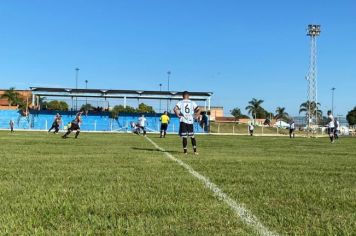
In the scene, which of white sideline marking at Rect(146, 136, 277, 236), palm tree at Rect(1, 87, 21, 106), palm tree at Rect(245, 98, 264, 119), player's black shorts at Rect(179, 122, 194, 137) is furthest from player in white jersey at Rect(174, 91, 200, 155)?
palm tree at Rect(245, 98, 264, 119)

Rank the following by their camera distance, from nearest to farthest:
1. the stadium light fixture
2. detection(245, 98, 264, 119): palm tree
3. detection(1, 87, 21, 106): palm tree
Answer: the stadium light fixture → detection(1, 87, 21, 106): palm tree → detection(245, 98, 264, 119): palm tree

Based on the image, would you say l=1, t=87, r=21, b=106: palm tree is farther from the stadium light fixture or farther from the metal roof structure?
the stadium light fixture

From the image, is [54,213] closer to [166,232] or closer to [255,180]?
[166,232]

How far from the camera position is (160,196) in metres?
6.59

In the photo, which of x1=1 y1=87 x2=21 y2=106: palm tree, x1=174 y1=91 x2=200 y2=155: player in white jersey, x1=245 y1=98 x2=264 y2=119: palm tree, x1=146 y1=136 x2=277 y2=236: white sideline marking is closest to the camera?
x1=146 y1=136 x2=277 y2=236: white sideline marking

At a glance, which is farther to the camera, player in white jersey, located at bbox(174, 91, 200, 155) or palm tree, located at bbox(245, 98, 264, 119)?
palm tree, located at bbox(245, 98, 264, 119)

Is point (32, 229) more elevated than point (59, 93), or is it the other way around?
point (59, 93)

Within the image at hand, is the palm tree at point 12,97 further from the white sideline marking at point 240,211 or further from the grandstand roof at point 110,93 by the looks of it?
the white sideline marking at point 240,211

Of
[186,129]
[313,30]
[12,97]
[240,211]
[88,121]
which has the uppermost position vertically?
[313,30]

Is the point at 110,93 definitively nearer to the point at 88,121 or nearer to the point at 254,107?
the point at 88,121

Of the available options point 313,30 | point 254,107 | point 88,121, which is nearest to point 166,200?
point 313,30

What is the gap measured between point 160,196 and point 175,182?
4.60 feet

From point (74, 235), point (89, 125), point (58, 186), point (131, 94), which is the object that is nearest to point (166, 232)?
point (74, 235)

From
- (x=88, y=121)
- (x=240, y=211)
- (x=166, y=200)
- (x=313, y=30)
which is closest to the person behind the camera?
(x=240, y=211)
